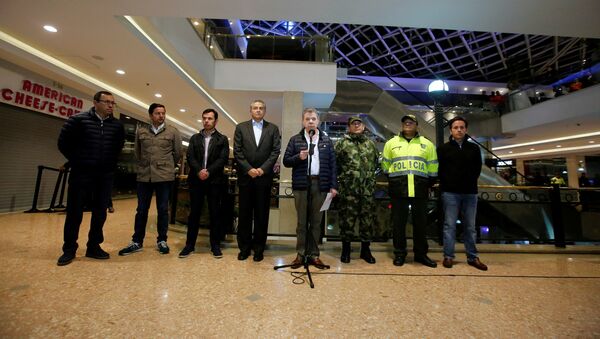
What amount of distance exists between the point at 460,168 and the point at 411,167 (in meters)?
0.58

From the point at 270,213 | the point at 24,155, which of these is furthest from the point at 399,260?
the point at 24,155

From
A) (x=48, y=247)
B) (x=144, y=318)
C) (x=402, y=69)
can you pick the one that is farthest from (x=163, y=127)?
(x=402, y=69)

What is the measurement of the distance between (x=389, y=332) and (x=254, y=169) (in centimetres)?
196

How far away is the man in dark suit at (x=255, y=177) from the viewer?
2.87 meters

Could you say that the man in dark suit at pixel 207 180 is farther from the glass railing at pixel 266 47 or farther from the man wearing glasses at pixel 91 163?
the glass railing at pixel 266 47

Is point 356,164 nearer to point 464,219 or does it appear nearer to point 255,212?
point 255,212

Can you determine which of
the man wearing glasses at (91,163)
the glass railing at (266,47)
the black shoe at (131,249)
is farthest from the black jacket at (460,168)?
the glass railing at (266,47)

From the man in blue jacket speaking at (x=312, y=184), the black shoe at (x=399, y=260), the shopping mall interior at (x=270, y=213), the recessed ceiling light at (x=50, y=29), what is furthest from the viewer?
the recessed ceiling light at (x=50, y=29)

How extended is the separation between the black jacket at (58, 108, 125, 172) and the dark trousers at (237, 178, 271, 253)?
5.04ft

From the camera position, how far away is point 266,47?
6.42 meters

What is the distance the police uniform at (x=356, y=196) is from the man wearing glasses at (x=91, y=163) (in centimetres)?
268

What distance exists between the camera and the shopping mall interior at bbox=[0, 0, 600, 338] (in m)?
1.67

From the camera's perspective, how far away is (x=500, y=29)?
11.7ft

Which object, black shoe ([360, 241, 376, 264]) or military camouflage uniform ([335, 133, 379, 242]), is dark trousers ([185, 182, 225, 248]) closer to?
military camouflage uniform ([335, 133, 379, 242])
